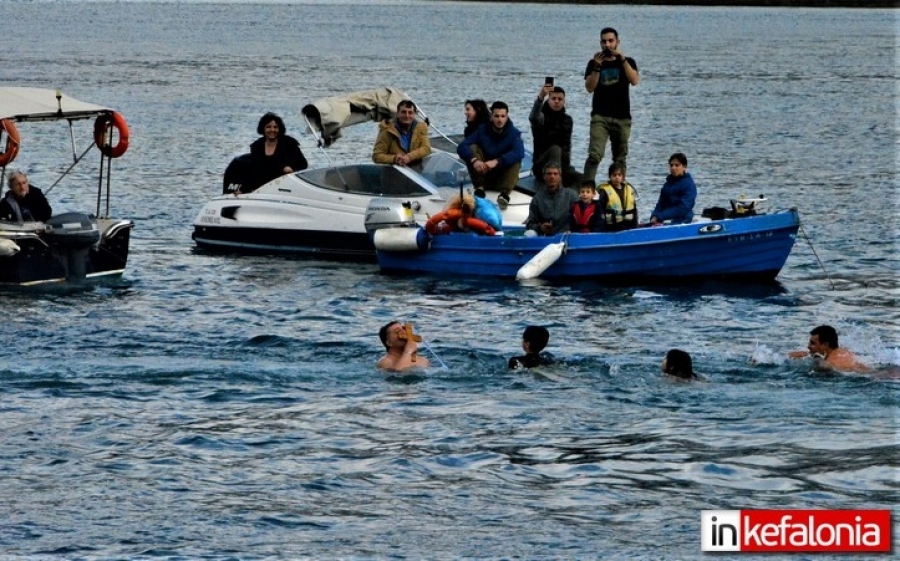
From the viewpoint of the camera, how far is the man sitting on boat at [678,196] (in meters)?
22.1

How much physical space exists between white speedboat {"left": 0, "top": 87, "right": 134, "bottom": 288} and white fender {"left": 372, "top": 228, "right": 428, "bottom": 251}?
313 centimetres

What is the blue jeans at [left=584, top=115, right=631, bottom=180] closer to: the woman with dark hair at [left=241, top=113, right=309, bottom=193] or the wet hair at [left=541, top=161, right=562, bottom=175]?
the wet hair at [left=541, top=161, right=562, bottom=175]

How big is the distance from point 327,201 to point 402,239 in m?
2.12

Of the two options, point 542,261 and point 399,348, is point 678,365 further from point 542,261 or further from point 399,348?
point 542,261

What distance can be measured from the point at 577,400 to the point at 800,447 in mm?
2369

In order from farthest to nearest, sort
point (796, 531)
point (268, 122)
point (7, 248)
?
point (268, 122) < point (7, 248) < point (796, 531)

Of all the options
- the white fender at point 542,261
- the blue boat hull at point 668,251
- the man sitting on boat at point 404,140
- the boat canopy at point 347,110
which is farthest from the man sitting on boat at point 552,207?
the boat canopy at point 347,110

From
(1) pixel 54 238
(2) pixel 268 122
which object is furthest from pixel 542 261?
(1) pixel 54 238

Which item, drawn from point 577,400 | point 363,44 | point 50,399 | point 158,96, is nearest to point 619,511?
point 577,400

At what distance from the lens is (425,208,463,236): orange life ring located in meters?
22.8

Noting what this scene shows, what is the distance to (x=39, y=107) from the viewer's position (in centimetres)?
2203

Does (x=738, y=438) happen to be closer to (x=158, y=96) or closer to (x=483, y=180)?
(x=483, y=180)

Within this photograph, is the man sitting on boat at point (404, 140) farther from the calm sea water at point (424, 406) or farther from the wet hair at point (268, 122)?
the calm sea water at point (424, 406)

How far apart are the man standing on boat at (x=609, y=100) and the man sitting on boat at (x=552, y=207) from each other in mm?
1742
